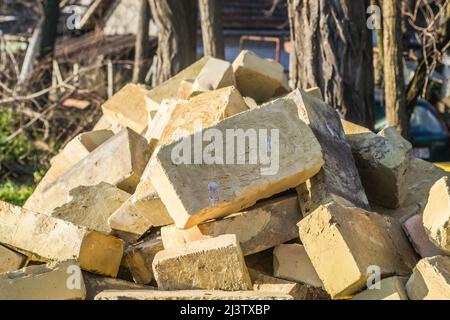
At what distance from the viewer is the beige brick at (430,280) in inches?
147

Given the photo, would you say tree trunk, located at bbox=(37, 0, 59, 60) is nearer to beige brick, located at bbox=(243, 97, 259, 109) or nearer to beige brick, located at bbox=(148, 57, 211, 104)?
beige brick, located at bbox=(148, 57, 211, 104)

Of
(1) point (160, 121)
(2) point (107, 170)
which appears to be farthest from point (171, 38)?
(2) point (107, 170)

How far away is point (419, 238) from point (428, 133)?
23.1ft

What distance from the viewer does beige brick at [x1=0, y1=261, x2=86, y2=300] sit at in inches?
158

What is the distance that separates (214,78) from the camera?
5672 millimetres

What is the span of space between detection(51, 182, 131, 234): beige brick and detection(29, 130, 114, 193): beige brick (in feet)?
2.67

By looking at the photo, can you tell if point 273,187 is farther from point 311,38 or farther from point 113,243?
point 311,38

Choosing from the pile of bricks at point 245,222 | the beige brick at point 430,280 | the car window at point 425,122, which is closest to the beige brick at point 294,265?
the pile of bricks at point 245,222

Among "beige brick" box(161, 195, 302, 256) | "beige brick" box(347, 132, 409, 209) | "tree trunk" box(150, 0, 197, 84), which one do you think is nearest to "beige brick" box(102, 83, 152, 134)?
"beige brick" box(347, 132, 409, 209)

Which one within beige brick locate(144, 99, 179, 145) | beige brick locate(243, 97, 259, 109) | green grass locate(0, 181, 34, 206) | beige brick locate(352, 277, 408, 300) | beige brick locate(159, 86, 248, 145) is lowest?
green grass locate(0, 181, 34, 206)

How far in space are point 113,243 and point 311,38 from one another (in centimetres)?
334

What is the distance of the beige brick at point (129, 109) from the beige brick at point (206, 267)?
2.34 metres

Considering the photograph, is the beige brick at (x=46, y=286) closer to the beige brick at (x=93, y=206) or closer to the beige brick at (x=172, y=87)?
the beige brick at (x=93, y=206)
